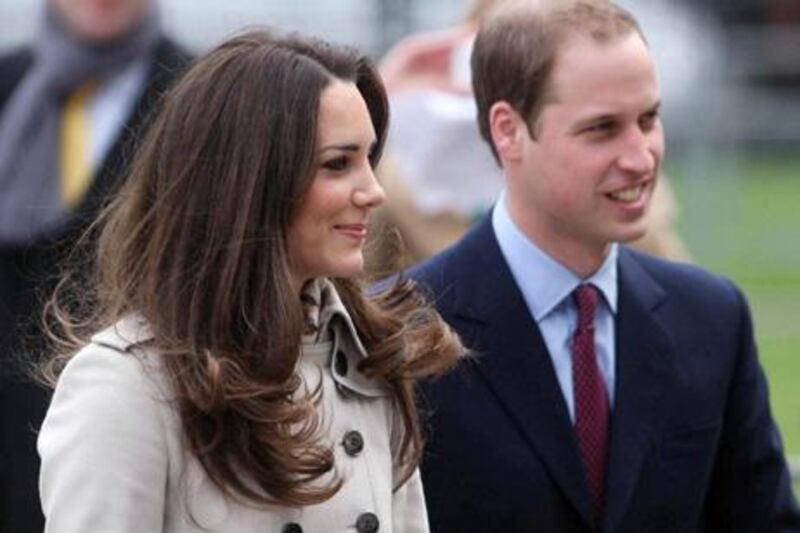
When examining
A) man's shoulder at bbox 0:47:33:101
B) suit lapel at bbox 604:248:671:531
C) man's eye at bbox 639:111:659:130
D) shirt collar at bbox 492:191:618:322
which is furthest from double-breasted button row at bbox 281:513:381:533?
man's shoulder at bbox 0:47:33:101

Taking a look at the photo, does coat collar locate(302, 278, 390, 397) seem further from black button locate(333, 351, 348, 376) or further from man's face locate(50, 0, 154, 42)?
man's face locate(50, 0, 154, 42)

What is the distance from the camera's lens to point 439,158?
24.3 ft

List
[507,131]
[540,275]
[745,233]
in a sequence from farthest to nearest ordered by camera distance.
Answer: [745,233] < [507,131] < [540,275]

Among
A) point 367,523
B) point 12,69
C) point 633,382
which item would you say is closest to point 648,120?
point 633,382

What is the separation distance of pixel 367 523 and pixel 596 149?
107cm

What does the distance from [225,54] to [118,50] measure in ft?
7.84

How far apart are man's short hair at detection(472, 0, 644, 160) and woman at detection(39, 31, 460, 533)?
0.78 m

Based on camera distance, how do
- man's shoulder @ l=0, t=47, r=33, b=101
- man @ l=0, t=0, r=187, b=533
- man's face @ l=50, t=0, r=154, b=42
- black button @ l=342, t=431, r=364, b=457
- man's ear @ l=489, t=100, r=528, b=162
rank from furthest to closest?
1. man's shoulder @ l=0, t=47, r=33, b=101
2. man's face @ l=50, t=0, r=154, b=42
3. man @ l=0, t=0, r=187, b=533
4. man's ear @ l=489, t=100, r=528, b=162
5. black button @ l=342, t=431, r=364, b=457

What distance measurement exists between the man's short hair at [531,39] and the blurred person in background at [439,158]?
1.89 metres

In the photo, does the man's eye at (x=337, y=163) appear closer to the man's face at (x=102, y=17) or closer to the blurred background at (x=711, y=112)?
the man's face at (x=102, y=17)

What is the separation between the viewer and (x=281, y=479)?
405 cm

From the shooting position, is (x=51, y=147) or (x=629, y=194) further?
(x=51, y=147)

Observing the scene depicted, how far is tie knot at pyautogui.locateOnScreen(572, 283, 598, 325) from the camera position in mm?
5020

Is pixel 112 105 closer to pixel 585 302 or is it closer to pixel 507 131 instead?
pixel 507 131
